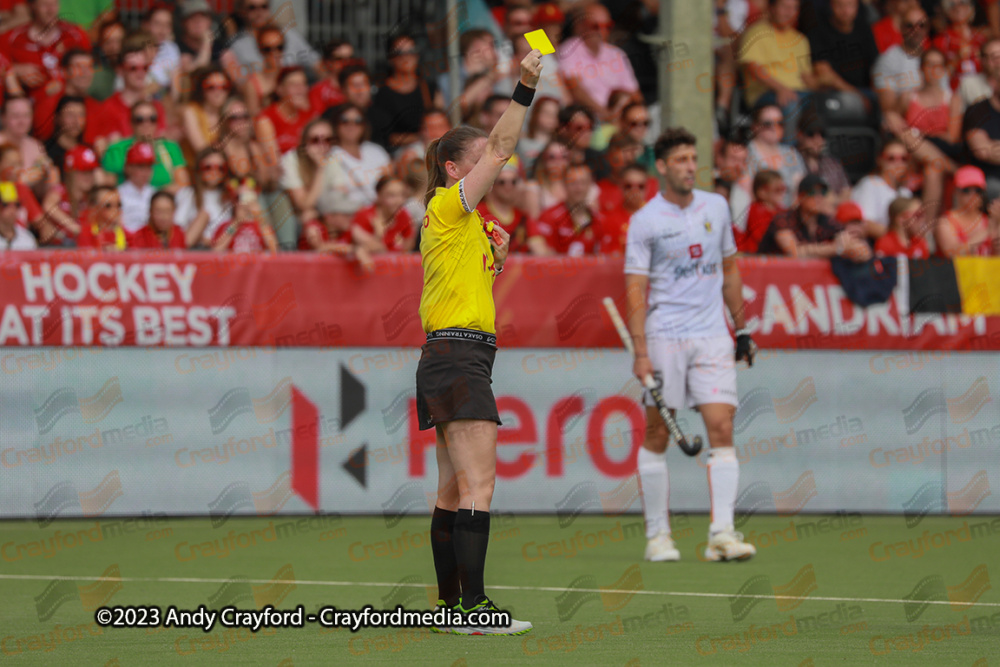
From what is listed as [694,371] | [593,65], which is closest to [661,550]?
[694,371]

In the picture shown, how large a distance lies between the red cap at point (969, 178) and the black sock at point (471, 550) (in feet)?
26.4

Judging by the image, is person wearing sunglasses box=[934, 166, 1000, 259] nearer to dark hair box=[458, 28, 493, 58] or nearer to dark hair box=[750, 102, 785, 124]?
dark hair box=[750, 102, 785, 124]

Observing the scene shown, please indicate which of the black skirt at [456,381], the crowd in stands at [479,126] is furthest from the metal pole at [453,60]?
the black skirt at [456,381]

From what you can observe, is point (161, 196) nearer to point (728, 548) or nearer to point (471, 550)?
point (728, 548)

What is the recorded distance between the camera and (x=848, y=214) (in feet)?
39.7

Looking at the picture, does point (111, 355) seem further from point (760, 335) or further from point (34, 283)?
point (760, 335)

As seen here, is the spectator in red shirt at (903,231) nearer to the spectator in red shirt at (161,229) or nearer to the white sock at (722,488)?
the white sock at (722,488)

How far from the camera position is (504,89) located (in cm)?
1396

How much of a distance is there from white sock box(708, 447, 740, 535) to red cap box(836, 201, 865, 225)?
3981 mm

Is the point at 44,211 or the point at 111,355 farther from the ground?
the point at 44,211

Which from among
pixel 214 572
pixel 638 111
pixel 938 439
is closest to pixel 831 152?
pixel 638 111

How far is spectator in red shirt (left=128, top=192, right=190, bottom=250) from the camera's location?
11.1 meters

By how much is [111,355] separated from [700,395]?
4.06 meters

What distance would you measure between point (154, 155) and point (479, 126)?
278cm
